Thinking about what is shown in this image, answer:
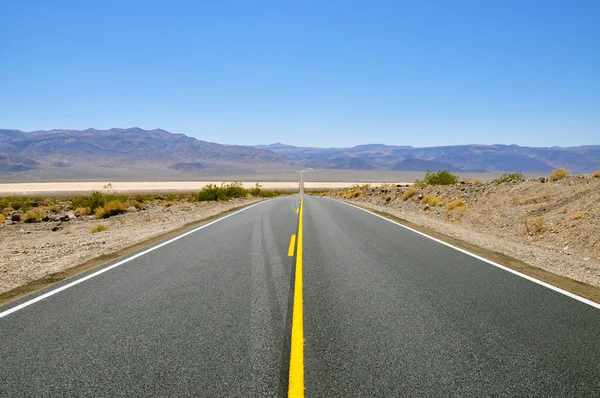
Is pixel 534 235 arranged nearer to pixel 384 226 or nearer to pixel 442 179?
pixel 384 226

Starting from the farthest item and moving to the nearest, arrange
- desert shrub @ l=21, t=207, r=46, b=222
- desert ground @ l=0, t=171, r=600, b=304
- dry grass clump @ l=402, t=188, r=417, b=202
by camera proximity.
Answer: dry grass clump @ l=402, t=188, r=417, b=202 < desert shrub @ l=21, t=207, r=46, b=222 < desert ground @ l=0, t=171, r=600, b=304

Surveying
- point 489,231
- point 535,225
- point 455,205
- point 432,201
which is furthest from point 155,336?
point 432,201

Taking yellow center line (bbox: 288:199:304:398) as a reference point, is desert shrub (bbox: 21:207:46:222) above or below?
below

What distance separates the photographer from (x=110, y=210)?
2691 cm

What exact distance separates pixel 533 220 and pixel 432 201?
9576mm

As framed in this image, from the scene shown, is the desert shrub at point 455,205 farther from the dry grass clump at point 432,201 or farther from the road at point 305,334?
the road at point 305,334

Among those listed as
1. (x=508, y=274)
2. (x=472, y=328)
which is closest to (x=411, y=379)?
(x=472, y=328)

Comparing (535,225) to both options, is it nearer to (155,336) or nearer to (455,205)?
(455,205)

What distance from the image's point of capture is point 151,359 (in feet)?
12.8

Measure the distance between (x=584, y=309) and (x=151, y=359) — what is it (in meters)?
5.49

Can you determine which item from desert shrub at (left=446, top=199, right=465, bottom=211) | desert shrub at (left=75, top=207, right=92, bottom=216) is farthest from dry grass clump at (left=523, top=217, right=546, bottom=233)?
desert shrub at (left=75, top=207, right=92, bottom=216)

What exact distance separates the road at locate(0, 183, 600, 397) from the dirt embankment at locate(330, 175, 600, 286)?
10.8 ft

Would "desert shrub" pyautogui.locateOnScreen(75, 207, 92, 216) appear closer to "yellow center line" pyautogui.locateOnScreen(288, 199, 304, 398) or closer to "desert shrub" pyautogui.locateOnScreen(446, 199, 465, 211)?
"desert shrub" pyautogui.locateOnScreen(446, 199, 465, 211)

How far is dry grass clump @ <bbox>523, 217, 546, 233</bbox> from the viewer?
1407 centimetres
